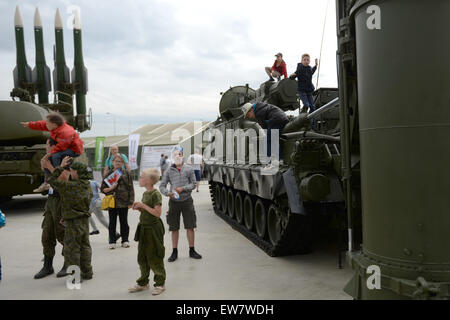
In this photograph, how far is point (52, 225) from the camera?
17.6ft

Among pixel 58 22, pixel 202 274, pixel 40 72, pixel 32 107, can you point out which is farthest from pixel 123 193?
pixel 40 72

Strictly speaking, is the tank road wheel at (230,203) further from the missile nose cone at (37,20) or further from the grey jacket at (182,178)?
the missile nose cone at (37,20)

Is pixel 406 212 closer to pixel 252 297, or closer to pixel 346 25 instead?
pixel 346 25

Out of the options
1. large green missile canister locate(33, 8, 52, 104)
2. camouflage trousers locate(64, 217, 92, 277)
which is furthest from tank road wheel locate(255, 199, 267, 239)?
large green missile canister locate(33, 8, 52, 104)

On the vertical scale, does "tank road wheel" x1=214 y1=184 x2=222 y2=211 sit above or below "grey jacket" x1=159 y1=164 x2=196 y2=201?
below

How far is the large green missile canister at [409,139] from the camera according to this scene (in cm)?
246

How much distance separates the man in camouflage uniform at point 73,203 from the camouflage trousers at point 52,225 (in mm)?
331

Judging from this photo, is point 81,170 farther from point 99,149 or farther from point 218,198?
point 99,149

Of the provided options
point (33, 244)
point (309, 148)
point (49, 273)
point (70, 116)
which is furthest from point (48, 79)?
point (309, 148)

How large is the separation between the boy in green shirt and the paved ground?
0.27 metres

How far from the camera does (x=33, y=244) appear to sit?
7.62 metres

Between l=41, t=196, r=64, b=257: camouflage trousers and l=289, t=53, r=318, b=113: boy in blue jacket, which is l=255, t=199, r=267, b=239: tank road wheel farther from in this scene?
l=41, t=196, r=64, b=257: camouflage trousers

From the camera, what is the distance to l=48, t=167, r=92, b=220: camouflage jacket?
487cm

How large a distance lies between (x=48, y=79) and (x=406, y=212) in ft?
60.3
